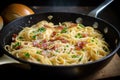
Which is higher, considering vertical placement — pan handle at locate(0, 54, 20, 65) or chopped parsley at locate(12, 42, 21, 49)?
chopped parsley at locate(12, 42, 21, 49)

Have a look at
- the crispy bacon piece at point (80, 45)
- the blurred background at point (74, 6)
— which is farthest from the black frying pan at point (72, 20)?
the blurred background at point (74, 6)

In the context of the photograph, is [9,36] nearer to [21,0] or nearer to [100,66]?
[100,66]

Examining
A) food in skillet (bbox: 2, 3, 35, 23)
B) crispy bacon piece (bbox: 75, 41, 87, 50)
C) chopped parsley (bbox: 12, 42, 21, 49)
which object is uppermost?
food in skillet (bbox: 2, 3, 35, 23)

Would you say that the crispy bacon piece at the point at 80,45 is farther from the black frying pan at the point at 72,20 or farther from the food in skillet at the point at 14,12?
the food in skillet at the point at 14,12

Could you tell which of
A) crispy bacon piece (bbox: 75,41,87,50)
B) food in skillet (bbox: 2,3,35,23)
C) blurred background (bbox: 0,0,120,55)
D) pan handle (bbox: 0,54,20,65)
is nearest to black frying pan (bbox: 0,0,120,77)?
pan handle (bbox: 0,54,20,65)

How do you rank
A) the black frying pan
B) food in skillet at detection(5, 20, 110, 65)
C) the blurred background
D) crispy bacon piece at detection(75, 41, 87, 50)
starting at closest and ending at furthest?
the black frying pan
food in skillet at detection(5, 20, 110, 65)
crispy bacon piece at detection(75, 41, 87, 50)
the blurred background

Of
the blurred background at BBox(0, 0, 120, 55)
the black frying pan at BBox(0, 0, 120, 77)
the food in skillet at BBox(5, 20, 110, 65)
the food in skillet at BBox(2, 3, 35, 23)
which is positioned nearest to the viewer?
the black frying pan at BBox(0, 0, 120, 77)

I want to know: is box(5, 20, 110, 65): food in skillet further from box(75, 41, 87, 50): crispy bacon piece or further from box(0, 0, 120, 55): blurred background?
box(0, 0, 120, 55): blurred background
